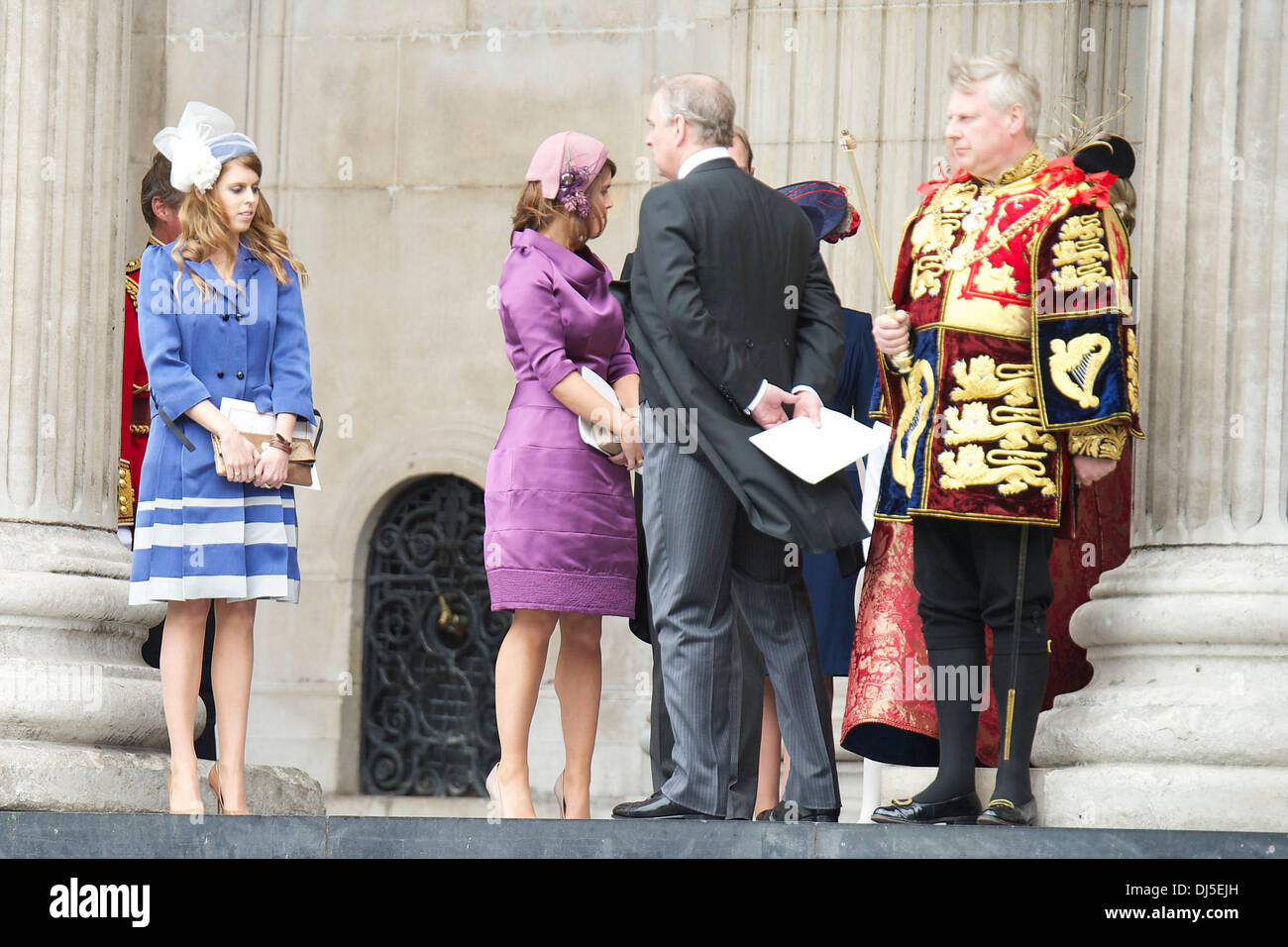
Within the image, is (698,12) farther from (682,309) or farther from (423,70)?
(682,309)

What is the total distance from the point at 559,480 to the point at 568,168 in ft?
2.97

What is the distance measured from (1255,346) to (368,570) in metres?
4.62

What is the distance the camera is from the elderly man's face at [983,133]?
5801 mm

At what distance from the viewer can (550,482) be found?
588 centimetres

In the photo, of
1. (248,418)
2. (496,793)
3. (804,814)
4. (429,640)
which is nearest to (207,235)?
(248,418)

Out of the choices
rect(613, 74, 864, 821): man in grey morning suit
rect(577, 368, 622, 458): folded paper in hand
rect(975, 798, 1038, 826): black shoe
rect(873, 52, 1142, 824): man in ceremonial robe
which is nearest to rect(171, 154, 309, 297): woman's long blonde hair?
rect(577, 368, 622, 458): folded paper in hand

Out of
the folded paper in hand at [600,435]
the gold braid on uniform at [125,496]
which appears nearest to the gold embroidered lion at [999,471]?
the folded paper in hand at [600,435]

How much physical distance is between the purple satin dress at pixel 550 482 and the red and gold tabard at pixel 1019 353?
80 centimetres

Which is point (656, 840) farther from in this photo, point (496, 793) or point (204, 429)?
point (204, 429)

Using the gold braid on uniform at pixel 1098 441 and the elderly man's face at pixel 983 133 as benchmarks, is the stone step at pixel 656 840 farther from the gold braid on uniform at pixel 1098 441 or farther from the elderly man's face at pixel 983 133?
the elderly man's face at pixel 983 133

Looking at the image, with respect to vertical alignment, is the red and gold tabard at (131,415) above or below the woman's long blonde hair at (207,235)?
below

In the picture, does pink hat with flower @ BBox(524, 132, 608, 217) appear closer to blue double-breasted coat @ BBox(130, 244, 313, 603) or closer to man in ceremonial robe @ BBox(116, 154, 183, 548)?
blue double-breasted coat @ BBox(130, 244, 313, 603)
